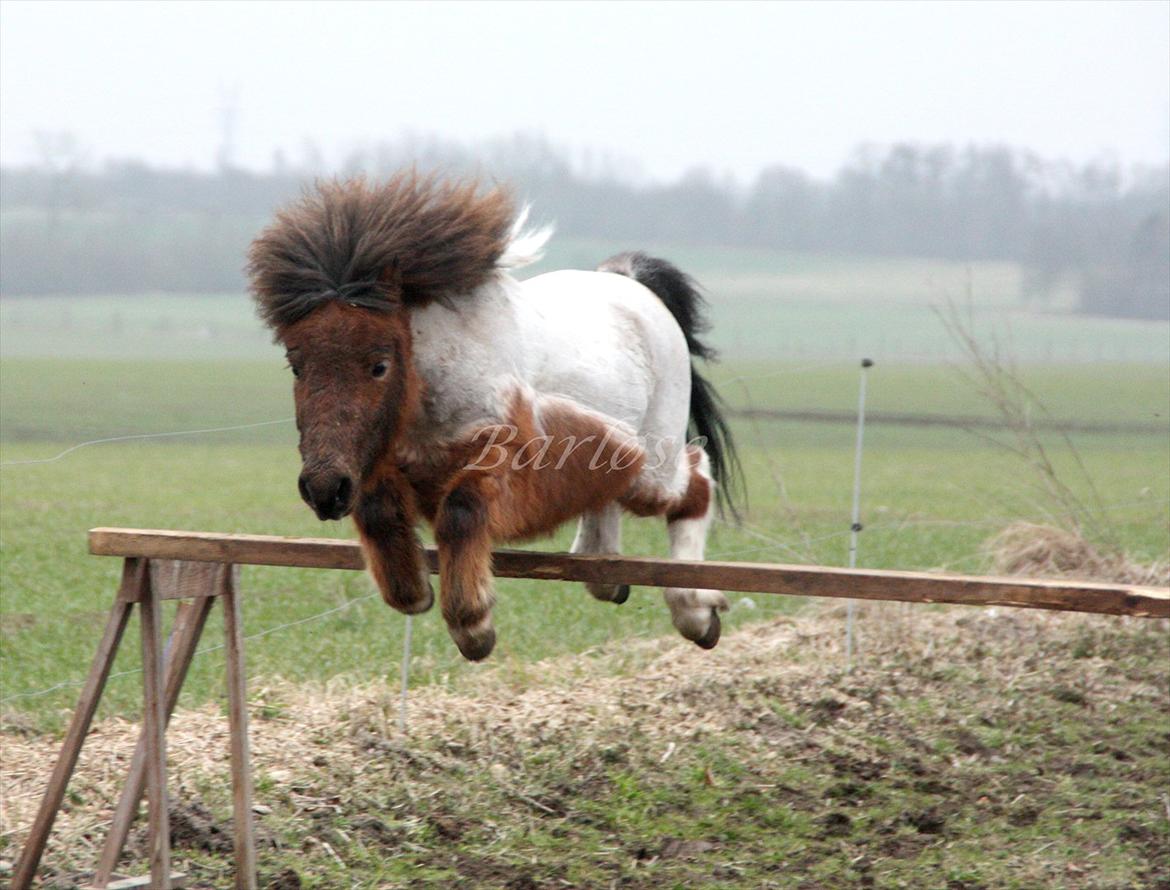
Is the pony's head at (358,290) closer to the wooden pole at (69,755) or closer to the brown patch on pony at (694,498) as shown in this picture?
the wooden pole at (69,755)

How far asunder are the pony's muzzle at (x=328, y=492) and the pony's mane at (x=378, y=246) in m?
0.45

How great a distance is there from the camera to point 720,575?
11.7ft

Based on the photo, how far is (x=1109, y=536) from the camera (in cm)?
792

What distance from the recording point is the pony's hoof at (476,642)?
3338mm

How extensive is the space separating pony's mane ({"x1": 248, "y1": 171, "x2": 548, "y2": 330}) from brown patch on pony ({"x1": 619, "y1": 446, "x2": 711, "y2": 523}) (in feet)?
3.05

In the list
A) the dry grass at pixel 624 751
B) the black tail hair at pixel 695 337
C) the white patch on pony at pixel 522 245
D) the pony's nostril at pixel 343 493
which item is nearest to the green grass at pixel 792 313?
the dry grass at pixel 624 751

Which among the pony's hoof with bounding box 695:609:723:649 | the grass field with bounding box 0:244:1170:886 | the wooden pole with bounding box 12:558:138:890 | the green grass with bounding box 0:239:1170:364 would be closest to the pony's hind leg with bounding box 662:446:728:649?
the pony's hoof with bounding box 695:609:723:649

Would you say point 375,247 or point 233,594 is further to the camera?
point 233,594

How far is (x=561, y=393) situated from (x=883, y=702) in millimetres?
3110

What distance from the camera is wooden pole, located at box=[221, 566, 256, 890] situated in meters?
3.90

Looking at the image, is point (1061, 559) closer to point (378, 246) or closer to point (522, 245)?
point (522, 245)

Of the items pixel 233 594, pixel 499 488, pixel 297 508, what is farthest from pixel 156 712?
pixel 297 508

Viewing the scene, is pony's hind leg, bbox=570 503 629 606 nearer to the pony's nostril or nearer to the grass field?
the grass field

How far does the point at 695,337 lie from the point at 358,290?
186cm
